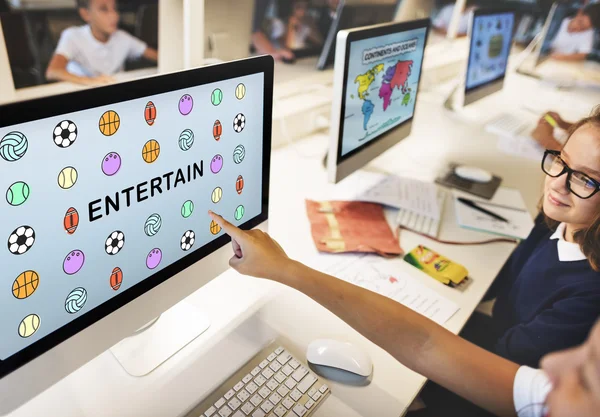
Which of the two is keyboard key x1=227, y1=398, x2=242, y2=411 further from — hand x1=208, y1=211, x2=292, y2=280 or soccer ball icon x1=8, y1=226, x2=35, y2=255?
soccer ball icon x1=8, y1=226, x2=35, y2=255

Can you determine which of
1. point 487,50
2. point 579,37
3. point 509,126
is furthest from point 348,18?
point 579,37

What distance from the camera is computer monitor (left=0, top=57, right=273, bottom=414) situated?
514 mm

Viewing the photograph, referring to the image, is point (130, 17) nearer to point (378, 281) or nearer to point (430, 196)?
point (430, 196)

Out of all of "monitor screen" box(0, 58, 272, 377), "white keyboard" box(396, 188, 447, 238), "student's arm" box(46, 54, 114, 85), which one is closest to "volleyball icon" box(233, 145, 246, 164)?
"monitor screen" box(0, 58, 272, 377)

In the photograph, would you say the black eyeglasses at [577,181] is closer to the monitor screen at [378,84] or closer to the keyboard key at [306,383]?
the monitor screen at [378,84]

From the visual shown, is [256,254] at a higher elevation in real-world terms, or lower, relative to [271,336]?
higher

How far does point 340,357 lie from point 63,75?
2004 millimetres

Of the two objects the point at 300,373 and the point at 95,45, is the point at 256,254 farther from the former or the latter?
the point at 95,45

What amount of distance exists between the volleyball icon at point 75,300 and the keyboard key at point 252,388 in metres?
0.29

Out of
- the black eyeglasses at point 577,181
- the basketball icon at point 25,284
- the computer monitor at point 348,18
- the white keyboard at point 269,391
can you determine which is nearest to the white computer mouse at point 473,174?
the black eyeglasses at point 577,181

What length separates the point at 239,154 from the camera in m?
0.78

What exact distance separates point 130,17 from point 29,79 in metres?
1.05

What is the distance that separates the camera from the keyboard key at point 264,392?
720 millimetres

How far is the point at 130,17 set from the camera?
10.5 ft
